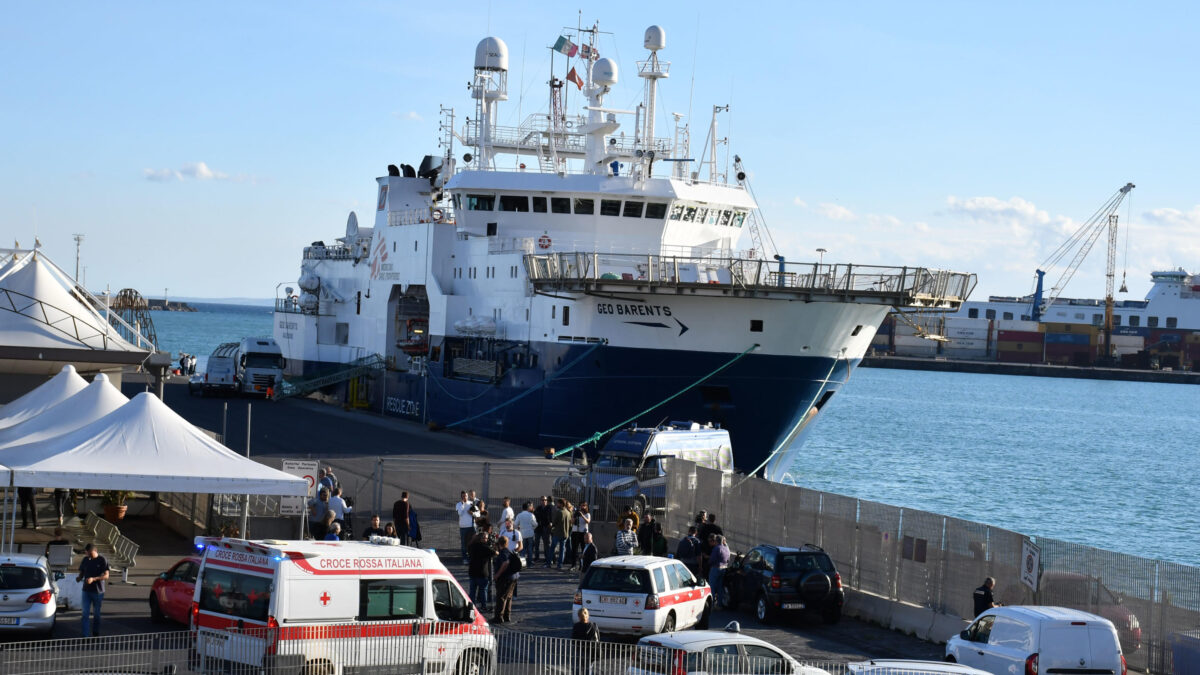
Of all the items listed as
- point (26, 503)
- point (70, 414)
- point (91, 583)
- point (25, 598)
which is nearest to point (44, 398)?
point (26, 503)

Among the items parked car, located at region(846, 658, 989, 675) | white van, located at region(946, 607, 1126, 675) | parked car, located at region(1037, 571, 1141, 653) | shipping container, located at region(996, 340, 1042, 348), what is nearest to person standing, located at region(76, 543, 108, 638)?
parked car, located at region(846, 658, 989, 675)

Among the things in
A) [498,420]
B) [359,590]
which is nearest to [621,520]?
[359,590]

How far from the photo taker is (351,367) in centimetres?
5066

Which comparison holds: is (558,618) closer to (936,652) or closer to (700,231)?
(936,652)

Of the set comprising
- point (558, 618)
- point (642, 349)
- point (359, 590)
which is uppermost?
point (642, 349)

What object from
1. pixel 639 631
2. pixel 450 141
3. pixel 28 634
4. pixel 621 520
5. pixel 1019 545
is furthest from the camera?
pixel 450 141

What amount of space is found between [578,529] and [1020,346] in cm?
16396

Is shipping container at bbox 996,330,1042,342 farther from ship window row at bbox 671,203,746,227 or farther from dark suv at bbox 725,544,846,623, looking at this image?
dark suv at bbox 725,544,846,623

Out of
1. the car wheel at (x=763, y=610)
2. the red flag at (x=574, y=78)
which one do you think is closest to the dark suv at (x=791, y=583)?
the car wheel at (x=763, y=610)

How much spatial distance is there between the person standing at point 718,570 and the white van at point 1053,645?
5.84 m

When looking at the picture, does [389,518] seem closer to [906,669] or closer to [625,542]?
[625,542]

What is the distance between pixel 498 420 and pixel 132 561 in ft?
61.7

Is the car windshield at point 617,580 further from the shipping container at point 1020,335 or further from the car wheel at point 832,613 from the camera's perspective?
the shipping container at point 1020,335

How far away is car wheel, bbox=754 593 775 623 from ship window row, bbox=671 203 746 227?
65.7ft
